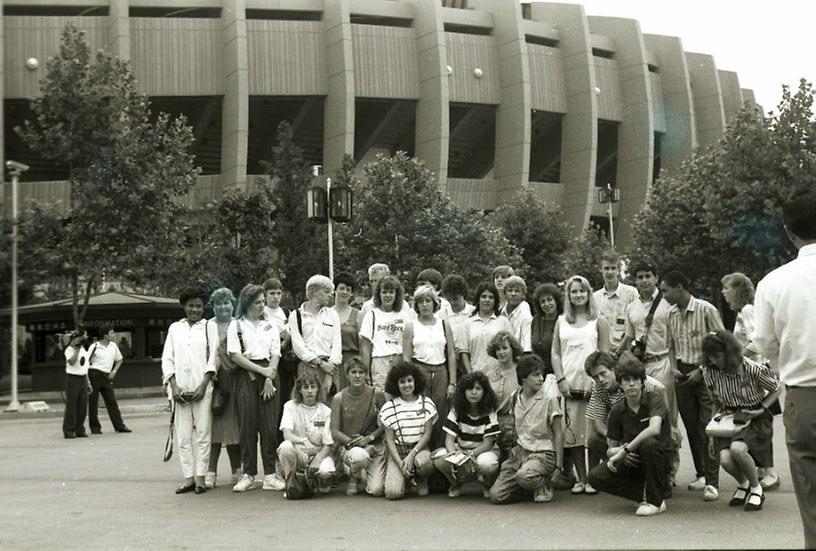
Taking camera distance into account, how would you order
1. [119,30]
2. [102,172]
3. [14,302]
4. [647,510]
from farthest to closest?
1. [119,30]
2. [102,172]
3. [14,302]
4. [647,510]

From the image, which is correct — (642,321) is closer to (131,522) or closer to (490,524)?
(490,524)

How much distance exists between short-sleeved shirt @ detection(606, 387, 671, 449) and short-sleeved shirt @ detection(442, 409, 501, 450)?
1.14m

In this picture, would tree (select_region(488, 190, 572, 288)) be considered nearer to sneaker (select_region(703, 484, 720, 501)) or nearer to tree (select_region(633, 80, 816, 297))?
tree (select_region(633, 80, 816, 297))

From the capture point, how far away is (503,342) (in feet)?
30.9

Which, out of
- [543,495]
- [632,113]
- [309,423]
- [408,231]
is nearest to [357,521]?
[543,495]

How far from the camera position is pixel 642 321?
31.1ft

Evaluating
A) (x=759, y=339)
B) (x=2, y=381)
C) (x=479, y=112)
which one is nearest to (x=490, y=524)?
(x=759, y=339)

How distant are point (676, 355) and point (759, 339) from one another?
14.7 ft

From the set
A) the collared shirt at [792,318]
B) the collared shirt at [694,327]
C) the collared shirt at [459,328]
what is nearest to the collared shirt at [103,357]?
the collared shirt at [459,328]

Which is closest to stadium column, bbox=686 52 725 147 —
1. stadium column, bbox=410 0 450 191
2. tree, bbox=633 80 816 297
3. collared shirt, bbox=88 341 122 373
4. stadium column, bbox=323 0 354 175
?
stadium column, bbox=410 0 450 191

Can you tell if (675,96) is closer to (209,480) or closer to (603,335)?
(603,335)

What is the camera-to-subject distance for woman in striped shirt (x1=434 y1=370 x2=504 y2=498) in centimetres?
882

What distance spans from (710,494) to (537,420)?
4.94 ft

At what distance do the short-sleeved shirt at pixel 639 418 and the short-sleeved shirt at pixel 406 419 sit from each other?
1.75 meters
